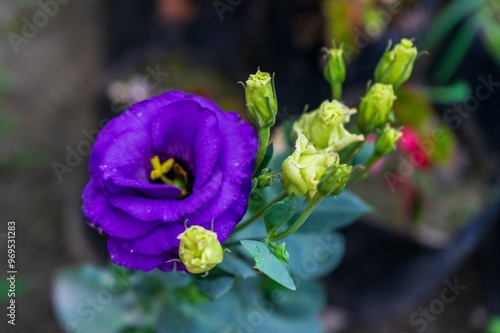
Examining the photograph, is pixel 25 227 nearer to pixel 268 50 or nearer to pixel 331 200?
pixel 268 50

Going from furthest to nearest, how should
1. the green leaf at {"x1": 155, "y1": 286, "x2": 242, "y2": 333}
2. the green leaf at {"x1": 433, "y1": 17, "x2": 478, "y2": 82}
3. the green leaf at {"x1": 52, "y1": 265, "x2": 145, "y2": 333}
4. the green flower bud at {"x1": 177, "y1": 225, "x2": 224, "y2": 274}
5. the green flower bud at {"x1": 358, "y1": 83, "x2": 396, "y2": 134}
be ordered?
the green leaf at {"x1": 433, "y1": 17, "x2": 478, "y2": 82}, the green leaf at {"x1": 52, "y1": 265, "x2": 145, "y2": 333}, the green leaf at {"x1": 155, "y1": 286, "x2": 242, "y2": 333}, the green flower bud at {"x1": 358, "y1": 83, "x2": 396, "y2": 134}, the green flower bud at {"x1": 177, "y1": 225, "x2": 224, "y2": 274}

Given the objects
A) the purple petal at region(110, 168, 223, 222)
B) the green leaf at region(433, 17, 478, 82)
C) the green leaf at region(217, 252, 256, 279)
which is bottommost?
the green leaf at region(433, 17, 478, 82)

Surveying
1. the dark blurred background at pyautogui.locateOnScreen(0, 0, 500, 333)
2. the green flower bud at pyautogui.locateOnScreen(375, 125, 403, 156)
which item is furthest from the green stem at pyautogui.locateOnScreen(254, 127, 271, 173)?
the dark blurred background at pyautogui.locateOnScreen(0, 0, 500, 333)

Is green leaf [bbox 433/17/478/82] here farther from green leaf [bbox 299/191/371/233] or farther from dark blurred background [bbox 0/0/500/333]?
green leaf [bbox 299/191/371/233]

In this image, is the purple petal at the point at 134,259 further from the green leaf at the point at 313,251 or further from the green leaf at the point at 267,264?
the green leaf at the point at 313,251

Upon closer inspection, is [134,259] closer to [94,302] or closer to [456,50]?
[94,302]

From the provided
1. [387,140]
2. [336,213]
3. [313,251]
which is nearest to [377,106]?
[387,140]
